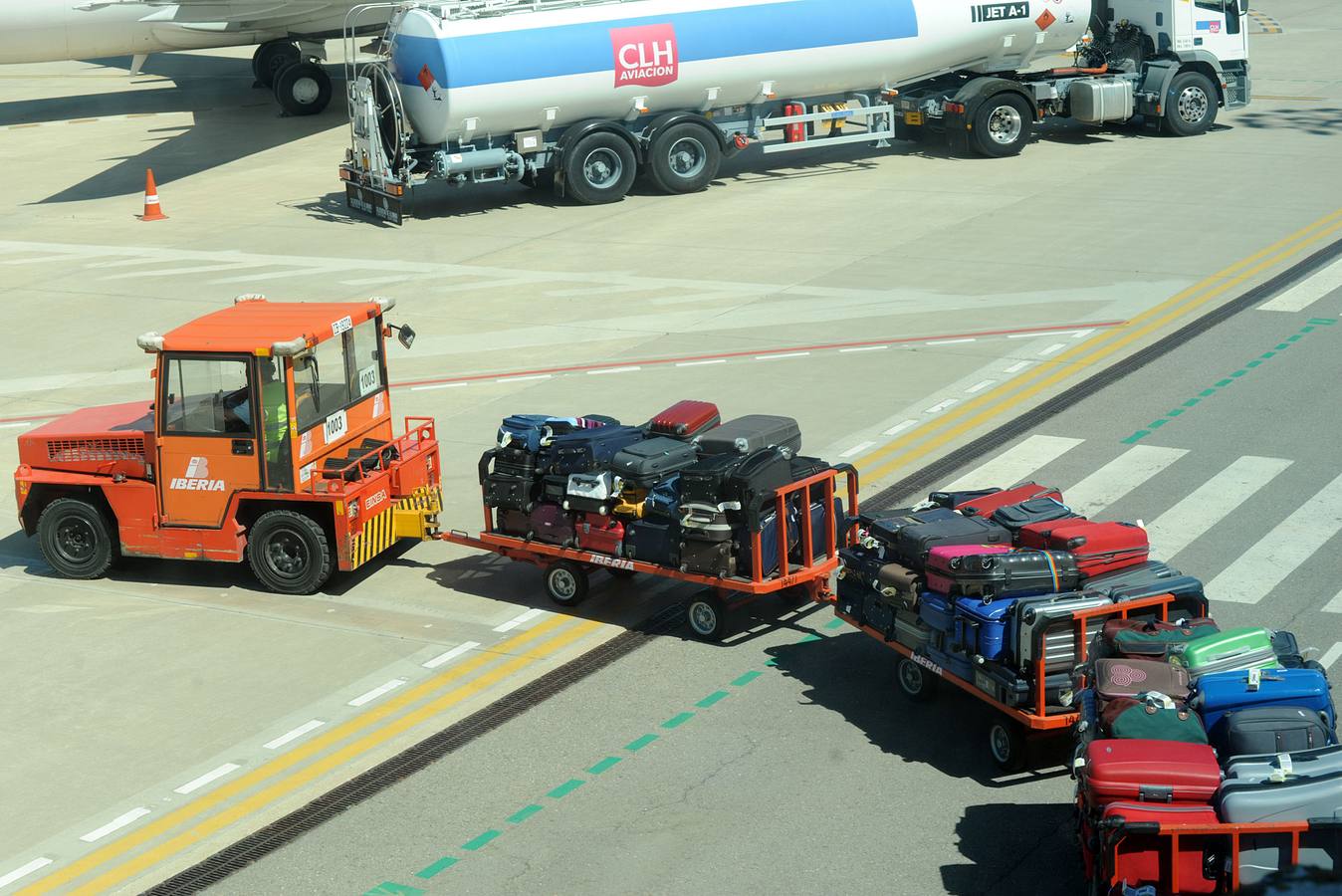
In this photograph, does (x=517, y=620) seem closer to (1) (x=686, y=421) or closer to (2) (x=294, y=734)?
(1) (x=686, y=421)

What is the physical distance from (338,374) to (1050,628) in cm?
705

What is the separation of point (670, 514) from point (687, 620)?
94 cm

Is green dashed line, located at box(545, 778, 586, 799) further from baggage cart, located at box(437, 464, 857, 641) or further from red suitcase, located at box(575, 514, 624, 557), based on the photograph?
red suitcase, located at box(575, 514, 624, 557)

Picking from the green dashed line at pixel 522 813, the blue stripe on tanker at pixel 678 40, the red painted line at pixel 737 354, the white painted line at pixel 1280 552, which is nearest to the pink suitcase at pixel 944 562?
the white painted line at pixel 1280 552

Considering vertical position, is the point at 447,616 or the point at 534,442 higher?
the point at 534,442

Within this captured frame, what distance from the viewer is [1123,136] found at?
34844 mm

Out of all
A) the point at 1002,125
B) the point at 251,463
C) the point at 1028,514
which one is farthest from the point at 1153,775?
the point at 1002,125

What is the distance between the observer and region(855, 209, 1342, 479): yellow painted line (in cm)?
1722

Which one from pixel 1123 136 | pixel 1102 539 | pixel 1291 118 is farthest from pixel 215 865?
pixel 1291 118

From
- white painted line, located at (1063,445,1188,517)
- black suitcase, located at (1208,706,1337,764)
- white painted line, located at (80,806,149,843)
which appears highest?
black suitcase, located at (1208,706,1337,764)

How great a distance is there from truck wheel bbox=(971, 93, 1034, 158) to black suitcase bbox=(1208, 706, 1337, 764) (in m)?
24.8

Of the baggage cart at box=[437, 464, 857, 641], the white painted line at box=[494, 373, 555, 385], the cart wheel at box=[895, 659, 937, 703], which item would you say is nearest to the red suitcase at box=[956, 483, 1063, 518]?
the baggage cart at box=[437, 464, 857, 641]

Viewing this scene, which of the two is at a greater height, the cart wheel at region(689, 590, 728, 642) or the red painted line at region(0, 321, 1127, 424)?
the red painted line at region(0, 321, 1127, 424)

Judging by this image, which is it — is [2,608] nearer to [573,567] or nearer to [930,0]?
[573,567]
